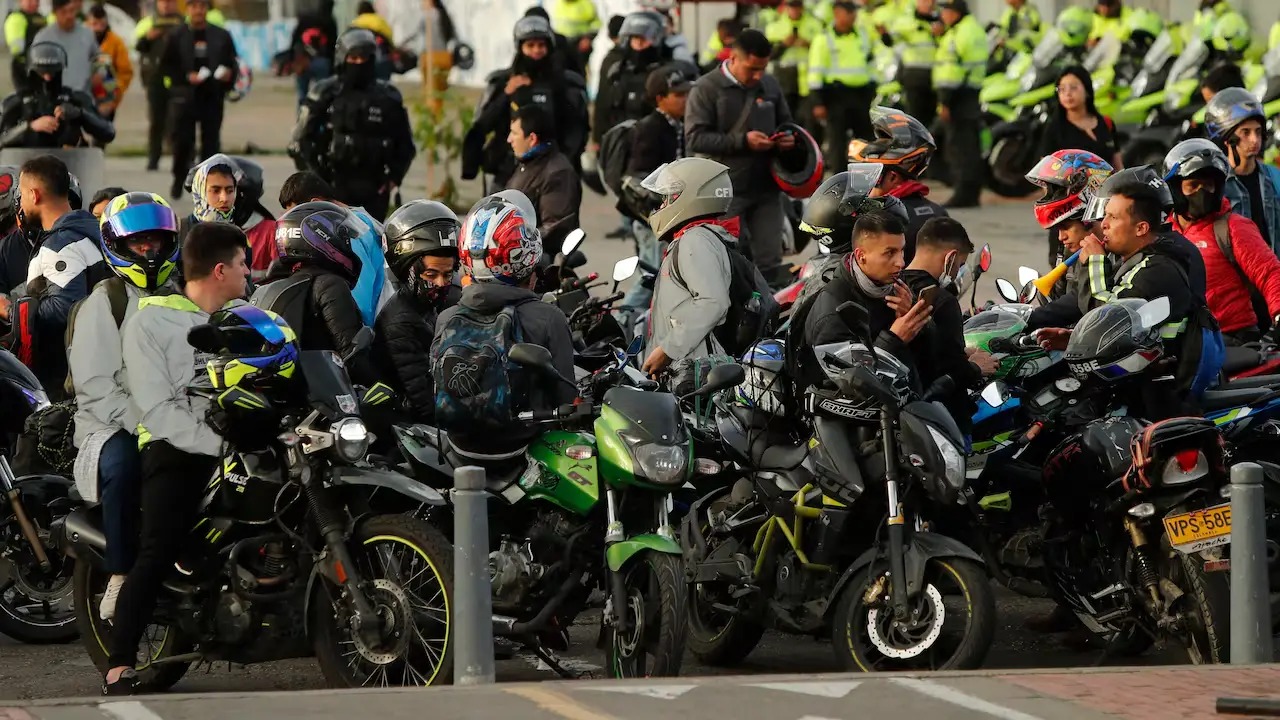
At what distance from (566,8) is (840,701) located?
18.5m

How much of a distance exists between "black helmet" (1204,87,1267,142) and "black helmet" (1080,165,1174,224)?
243cm

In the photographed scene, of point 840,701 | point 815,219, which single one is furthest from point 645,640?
point 815,219

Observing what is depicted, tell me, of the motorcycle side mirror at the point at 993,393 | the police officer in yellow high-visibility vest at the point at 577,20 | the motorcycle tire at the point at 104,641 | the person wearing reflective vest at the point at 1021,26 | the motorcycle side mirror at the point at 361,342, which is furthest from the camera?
the person wearing reflective vest at the point at 1021,26

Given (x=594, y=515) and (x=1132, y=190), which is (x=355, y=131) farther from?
(x=594, y=515)

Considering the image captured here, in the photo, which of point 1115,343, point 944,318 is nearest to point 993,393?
point 944,318

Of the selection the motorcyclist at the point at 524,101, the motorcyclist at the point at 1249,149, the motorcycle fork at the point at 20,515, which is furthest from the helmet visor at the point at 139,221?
the motorcyclist at the point at 524,101

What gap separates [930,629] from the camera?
24.2 ft

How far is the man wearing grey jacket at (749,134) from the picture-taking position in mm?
13922

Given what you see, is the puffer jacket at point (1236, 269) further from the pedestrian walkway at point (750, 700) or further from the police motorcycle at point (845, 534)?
the pedestrian walkway at point (750, 700)

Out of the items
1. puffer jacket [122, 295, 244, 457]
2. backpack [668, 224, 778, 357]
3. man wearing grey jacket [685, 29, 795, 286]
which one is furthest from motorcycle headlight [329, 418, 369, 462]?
man wearing grey jacket [685, 29, 795, 286]

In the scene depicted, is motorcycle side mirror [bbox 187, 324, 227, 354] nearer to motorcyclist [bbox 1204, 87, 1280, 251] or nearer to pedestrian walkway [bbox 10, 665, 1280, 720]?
pedestrian walkway [bbox 10, 665, 1280, 720]

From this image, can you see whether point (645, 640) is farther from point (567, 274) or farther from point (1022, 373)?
point (567, 274)

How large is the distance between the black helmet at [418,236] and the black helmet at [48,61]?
8314mm

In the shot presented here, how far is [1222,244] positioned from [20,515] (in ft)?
18.0
